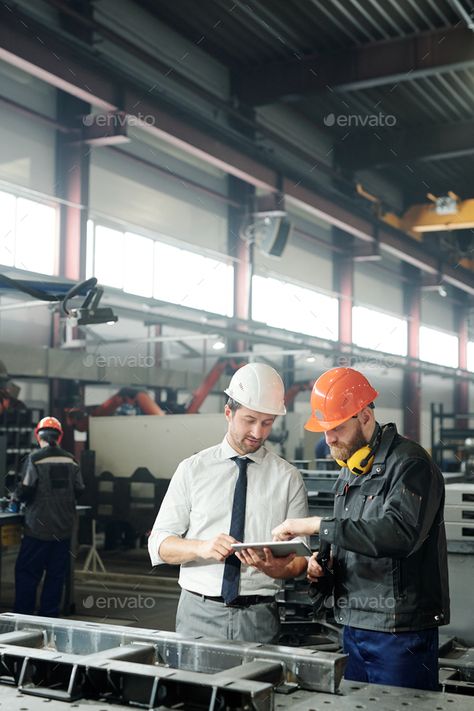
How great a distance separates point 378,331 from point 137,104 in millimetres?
9851

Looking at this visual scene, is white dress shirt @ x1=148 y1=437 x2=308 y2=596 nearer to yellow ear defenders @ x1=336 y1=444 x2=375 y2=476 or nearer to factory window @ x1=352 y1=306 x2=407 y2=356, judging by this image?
yellow ear defenders @ x1=336 y1=444 x2=375 y2=476

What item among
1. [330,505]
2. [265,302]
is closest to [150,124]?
[265,302]

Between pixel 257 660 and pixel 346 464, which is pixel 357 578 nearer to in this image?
pixel 346 464

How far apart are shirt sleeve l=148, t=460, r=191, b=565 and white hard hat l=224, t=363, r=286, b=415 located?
1.10 ft

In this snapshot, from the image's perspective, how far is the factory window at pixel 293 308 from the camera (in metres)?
14.0

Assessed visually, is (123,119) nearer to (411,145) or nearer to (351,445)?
(411,145)

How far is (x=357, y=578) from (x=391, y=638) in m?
0.21

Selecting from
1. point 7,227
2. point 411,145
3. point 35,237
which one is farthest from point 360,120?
point 7,227

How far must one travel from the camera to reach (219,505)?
3.08 metres

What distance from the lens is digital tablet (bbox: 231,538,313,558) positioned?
8.64 ft

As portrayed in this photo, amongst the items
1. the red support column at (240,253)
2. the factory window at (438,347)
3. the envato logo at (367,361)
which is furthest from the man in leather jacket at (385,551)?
the factory window at (438,347)

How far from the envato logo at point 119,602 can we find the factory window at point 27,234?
12.0 feet

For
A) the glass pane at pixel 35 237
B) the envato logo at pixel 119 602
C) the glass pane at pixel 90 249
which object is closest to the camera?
the envato logo at pixel 119 602

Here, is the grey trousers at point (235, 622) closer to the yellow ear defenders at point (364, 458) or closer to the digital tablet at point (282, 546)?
the digital tablet at point (282, 546)
